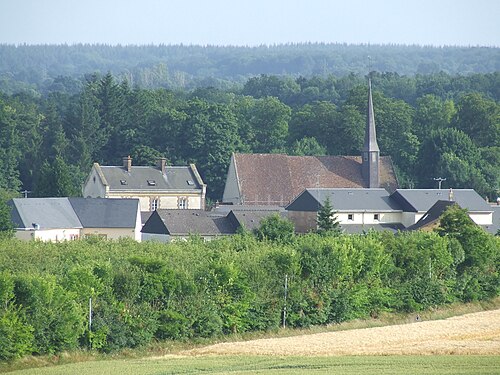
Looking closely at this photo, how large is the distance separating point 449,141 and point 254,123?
2017 cm

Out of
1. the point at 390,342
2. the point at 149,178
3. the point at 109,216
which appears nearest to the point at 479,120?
the point at 149,178

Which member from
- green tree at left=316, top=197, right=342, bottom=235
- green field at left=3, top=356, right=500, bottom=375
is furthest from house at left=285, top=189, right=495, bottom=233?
green field at left=3, top=356, right=500, bottom=375

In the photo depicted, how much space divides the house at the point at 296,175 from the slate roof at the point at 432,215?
56.7 ft

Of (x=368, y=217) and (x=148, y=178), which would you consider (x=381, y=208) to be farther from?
(x=148, y=178)

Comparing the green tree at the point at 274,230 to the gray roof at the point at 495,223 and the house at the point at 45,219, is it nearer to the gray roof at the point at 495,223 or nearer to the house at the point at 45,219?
the house at the point at 45,219

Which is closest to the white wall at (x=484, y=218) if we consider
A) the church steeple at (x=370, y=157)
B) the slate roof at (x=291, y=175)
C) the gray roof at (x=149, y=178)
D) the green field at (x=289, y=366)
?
the slate roof at (x=291, y=175)

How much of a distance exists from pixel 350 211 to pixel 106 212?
13612 millimetres

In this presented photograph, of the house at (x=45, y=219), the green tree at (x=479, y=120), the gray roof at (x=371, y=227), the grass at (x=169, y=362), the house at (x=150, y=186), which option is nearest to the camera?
the grass at (x=169, y=362)

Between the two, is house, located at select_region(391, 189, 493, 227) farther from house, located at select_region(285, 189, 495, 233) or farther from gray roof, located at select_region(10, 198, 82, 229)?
gray roof, located at select_region(10, 198, 82, 229)

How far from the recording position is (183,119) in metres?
106

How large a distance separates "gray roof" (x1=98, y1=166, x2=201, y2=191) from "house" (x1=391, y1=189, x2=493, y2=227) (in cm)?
1811

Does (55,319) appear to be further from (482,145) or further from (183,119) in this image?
(482,145)

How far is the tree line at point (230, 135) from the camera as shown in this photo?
101 m

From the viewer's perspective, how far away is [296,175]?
93938 mm
